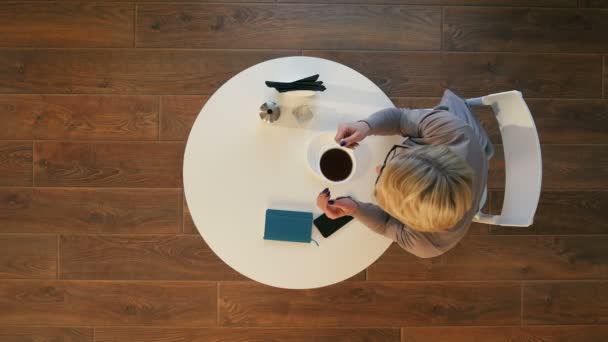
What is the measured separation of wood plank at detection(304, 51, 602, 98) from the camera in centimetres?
200

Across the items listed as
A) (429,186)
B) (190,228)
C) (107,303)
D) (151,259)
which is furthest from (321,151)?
(107,303)

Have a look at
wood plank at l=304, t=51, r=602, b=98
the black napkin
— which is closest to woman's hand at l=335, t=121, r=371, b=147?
the black napkin

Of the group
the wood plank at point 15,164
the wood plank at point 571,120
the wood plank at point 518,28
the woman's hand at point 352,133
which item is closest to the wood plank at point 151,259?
the wood plank at point 15,164

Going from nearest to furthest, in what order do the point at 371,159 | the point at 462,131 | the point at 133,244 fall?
the point at 462,131 < the point at 371,159 < the point at 133,244

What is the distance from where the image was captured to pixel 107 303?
1.98 meters

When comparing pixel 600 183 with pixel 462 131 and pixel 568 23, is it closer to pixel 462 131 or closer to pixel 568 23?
pixel 568 23

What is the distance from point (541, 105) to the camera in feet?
6.69

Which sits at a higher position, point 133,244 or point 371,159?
point 371,159

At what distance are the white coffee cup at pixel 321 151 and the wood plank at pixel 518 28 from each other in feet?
3.31

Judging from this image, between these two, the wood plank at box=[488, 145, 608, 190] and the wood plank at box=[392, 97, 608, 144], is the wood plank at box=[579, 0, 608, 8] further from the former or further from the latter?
the wood plank at box=[488, 145, 608, 190]

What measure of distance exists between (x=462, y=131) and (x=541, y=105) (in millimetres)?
1051

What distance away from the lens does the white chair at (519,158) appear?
1.30m

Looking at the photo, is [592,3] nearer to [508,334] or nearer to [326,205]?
[508,334]

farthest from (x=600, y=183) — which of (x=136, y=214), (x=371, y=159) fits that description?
(x=136, y=214)
